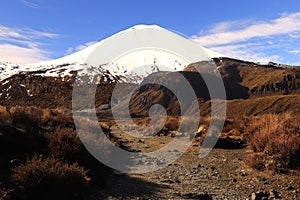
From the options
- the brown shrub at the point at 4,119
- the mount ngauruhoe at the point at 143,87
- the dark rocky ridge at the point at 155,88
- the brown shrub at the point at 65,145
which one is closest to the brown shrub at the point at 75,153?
the brown shrub at the point at 65,145

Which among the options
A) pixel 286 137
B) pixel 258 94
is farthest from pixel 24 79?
pixel 286 137

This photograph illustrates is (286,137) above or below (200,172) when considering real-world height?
above

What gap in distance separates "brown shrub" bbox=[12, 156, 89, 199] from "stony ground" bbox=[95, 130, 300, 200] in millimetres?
681

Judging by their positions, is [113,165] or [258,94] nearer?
[113,165]

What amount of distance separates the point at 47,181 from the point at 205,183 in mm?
4137

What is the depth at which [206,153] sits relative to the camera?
12.8 metres

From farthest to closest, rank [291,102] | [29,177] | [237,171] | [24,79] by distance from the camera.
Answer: [24,79]
[291,102]
[237,171]
[29,177]

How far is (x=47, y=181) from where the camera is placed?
6152mm

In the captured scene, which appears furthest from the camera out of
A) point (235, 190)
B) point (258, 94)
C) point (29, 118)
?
point (258, 94)

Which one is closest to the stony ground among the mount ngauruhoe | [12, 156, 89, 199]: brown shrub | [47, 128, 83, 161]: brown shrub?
[12, 156, 89, 199]: brown shrub

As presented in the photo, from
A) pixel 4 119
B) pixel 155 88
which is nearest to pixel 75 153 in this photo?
pixel 4 119

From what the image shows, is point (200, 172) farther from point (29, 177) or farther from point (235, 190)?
point (29, 177)

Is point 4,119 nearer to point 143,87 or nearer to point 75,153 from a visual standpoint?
point 75,153

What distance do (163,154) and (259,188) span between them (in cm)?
569
